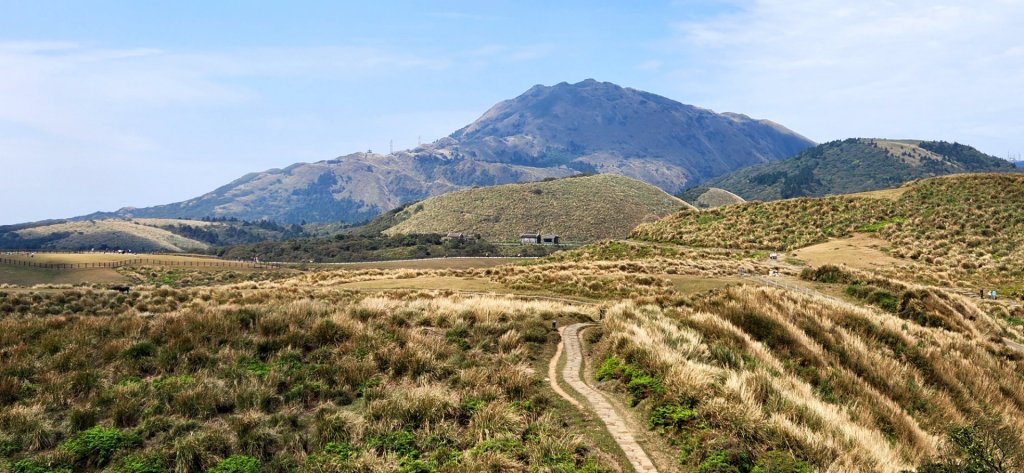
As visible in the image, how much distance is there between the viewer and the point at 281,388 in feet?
40.4

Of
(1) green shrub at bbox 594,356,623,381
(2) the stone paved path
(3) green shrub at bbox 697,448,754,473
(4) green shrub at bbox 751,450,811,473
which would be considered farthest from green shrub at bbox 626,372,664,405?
(4) green shrub at bbox 751,450,811,473

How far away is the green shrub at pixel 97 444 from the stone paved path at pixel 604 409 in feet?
27.7

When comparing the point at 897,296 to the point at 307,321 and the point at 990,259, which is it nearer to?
the point at 990,259

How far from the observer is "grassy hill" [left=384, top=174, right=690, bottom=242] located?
550ft

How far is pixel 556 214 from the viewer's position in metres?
179

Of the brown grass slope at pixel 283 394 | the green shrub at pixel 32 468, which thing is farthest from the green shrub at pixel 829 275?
the green shrub at pixel 32 468

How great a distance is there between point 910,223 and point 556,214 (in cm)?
12959

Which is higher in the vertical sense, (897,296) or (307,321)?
(307,321)

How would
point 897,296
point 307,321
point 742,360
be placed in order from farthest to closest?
point 897,296, point 307,321, point 742,360

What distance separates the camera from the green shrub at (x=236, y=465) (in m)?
8.96

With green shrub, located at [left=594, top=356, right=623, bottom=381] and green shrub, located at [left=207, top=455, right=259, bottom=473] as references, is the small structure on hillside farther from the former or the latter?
green shrub, located at [left=207, top=455, right=259, bottom=473]

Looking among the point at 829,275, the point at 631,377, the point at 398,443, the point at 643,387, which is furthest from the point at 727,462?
the point at 829,275

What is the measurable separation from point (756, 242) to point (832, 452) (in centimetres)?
5192

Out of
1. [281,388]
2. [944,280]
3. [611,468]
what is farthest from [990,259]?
[281,388]
